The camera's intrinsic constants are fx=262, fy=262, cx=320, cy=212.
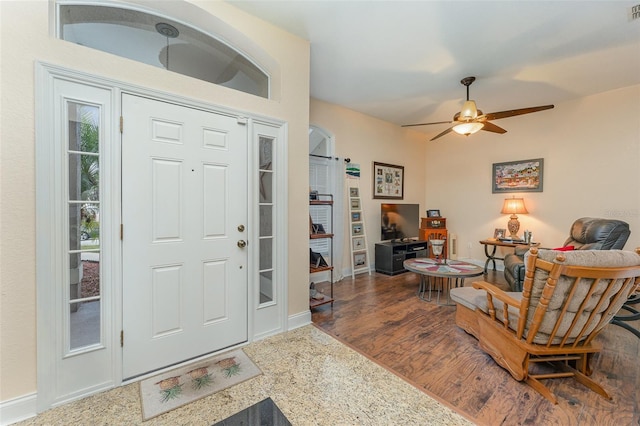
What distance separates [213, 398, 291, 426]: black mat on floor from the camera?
1.47 metres

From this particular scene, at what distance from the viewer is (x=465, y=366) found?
203 centimetres

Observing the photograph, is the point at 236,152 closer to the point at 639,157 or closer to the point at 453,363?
the point at 453,363

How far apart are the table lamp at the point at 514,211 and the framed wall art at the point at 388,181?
188 cm

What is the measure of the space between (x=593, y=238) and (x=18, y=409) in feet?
17.7

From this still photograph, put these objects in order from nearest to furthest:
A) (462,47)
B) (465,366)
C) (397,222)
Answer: (465,366), (462,47), (397,222)

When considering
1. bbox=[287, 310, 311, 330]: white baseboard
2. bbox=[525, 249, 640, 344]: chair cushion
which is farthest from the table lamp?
bbox=[287, 310, 311, 330]: white baseboard

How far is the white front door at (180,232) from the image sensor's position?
186 centimetres

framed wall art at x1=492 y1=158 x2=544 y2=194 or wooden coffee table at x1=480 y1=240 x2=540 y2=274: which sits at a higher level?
framed wall art at x1=492 y1=158 x2=544 y2=194

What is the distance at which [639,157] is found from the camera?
3613 millimetres

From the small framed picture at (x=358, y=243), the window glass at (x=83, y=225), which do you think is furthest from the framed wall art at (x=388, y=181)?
the window glass at (x=83, y=225)

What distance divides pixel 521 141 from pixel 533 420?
4689 mm

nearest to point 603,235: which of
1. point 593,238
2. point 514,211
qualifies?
point 593,238

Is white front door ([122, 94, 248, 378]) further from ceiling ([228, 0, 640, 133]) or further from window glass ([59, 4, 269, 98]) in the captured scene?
ceiling ([228, 0, 640, 133])

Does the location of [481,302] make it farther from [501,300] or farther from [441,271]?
[441,271]
